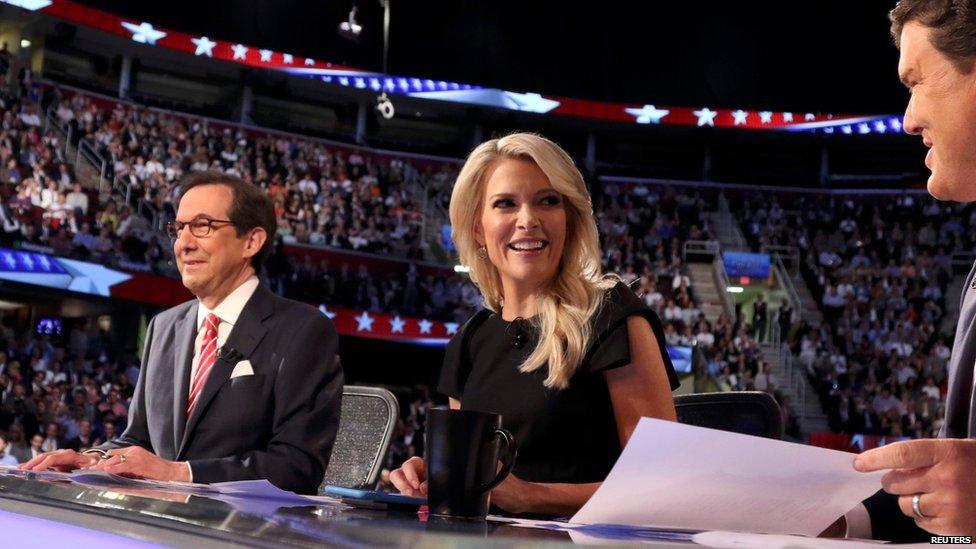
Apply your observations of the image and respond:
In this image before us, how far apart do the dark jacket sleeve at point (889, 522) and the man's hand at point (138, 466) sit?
99 centimetres

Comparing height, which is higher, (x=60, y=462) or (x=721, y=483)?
(x=721, y=483)

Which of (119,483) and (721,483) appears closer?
(721,483)

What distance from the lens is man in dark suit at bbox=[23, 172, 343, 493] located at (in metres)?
1.83

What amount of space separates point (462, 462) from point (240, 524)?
0.92 ft

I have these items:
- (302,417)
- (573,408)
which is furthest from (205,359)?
(573,408)

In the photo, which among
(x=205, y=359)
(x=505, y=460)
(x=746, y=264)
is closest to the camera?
(x=505, y=460)

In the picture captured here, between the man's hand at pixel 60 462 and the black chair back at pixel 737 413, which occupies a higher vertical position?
the black chair back at pixel 737 413

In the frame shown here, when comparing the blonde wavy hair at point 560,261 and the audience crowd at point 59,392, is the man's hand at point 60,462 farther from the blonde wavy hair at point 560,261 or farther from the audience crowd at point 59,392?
the audience crowd at point 59,392

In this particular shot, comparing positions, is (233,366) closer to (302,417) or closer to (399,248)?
(302,417)

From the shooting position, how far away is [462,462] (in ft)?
2.96

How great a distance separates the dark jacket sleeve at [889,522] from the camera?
3.42 ft

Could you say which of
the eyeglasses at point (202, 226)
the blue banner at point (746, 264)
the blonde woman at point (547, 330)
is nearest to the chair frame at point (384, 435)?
the blonde woman at point (547, 330)

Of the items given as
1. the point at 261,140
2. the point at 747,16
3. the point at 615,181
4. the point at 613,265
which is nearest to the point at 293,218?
the point at 261,140

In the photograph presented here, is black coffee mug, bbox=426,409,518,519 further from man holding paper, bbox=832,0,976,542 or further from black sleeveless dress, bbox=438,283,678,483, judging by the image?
black sleeveless dress, bbox=438,283,678,483
